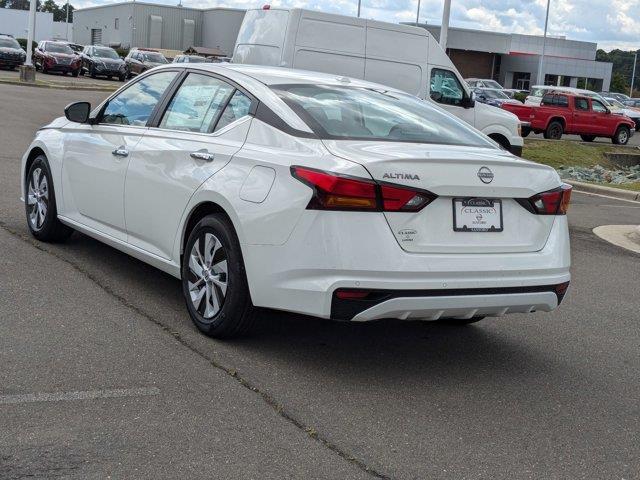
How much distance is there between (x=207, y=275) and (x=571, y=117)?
29.6m

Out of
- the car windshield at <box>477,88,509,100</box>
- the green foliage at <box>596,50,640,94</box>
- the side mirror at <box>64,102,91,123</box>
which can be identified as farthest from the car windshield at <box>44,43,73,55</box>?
the green foliage at <box>596,50,640,94</box>

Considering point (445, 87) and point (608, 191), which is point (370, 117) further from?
point (608, 191)

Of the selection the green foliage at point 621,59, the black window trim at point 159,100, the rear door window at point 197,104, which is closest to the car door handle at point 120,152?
the black window trim at point 159,100

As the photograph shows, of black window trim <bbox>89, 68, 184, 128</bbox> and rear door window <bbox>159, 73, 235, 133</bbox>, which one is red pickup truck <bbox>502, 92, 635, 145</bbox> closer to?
black window trim <bbox>89, 68, 184, 128</bbox>

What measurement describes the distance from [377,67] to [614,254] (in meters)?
6.98

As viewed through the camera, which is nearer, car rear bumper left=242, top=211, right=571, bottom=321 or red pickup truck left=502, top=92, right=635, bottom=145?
car rear bumper left=242, top=211, right=571, bottom=321

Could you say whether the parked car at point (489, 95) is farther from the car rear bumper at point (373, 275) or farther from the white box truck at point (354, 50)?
the car rear bumper at point (373, 275)

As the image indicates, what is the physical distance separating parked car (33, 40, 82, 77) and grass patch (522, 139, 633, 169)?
25968 mm

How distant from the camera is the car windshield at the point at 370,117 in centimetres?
558

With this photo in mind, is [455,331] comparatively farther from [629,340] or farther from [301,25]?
[301,25]

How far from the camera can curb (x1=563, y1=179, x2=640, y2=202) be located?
17.8 m

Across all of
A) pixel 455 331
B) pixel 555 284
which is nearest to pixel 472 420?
pixel 555 284

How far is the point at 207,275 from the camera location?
565 cm

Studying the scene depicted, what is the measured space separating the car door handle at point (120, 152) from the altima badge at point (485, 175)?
2.65 m
